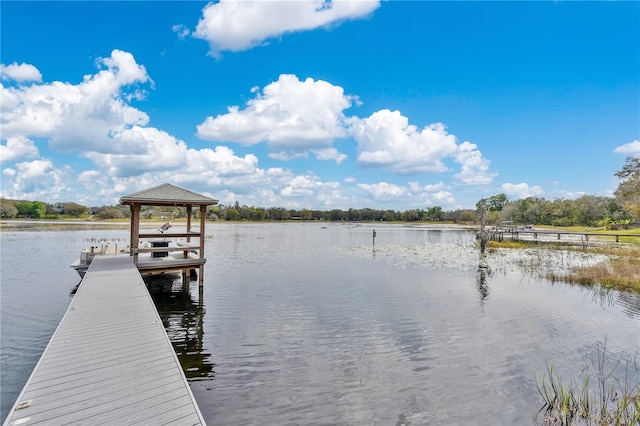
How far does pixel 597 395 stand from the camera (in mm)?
6312

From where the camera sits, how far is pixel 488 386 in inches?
259

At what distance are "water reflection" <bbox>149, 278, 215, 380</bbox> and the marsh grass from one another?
6.40 meters

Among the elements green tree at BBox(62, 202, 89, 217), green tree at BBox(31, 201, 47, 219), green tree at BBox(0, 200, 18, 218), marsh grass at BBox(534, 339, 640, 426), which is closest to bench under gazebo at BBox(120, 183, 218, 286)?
marsh grass at BBox(534, 339, 640, 426)

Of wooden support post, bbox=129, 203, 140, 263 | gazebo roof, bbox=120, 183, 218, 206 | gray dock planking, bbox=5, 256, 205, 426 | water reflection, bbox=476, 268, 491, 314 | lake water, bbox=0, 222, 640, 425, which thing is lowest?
lake water, bbox=0, 222, 640, 425

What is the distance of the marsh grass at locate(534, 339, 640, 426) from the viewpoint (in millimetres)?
5402

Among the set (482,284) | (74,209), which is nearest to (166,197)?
(482,284)

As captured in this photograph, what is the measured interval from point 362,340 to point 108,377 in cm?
615

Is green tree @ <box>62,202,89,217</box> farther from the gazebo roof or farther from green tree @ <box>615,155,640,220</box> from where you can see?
green tree @ <box>615,155,640,220</box>

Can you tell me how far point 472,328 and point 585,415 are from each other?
444 centimetres

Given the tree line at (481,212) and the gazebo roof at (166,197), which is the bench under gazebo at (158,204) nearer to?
the gazebo roof at (166,197)

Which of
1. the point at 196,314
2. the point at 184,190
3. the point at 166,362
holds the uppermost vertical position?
the point at 184,190

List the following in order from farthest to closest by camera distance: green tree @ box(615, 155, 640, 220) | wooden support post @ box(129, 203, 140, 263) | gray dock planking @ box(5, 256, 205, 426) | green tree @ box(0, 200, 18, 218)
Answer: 1. green tree @ box(0, 200, 18, 218)
2. green tree @ box(615, 155, 640, 220)
3. wooden support post @ box(129, 203, 140, 263)
4. gray dock planking @ box(5, 256, 205, 426)

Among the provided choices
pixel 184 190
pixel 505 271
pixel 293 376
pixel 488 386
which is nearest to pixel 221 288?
pixel 184 190

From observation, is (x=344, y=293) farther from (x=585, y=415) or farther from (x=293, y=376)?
(x=585, y=415)
